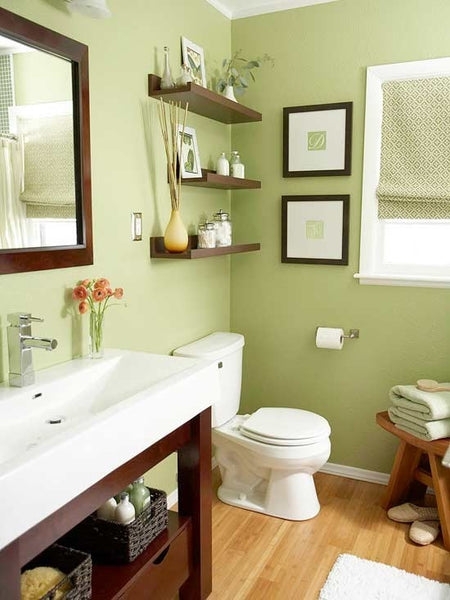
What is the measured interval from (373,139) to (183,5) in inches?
43.7

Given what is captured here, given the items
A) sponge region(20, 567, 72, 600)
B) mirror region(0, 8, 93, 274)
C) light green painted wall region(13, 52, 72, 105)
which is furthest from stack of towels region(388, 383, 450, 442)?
light green painted wall region(13, 52, 72, 105)

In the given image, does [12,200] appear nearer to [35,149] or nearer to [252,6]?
[35,149]

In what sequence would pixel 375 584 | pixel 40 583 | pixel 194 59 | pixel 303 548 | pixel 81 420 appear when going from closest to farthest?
pixel 40 583, pixel 81 420, pixel 375 584, pixel 303 548, pixel 194 59

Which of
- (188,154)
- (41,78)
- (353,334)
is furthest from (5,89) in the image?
(353,334)

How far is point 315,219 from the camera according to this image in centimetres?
311

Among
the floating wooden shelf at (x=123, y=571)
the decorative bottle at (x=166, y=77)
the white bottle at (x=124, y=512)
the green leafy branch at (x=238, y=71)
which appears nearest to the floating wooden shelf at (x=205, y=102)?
the decorative bottle at (x=166, y=77)

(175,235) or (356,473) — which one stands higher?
(175,235)

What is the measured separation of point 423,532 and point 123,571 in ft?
4.64

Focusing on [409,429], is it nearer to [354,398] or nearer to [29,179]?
[354,398]

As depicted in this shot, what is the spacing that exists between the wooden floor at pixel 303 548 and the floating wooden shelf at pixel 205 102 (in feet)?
6.25

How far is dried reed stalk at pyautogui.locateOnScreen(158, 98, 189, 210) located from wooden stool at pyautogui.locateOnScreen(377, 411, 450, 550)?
1422mm

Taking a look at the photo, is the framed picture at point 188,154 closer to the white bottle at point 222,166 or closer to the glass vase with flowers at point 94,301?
the white bottle at point 222,166

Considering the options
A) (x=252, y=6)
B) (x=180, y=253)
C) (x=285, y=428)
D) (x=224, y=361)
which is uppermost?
(x=252, y=6)

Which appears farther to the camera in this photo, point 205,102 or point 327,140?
point 327,140
